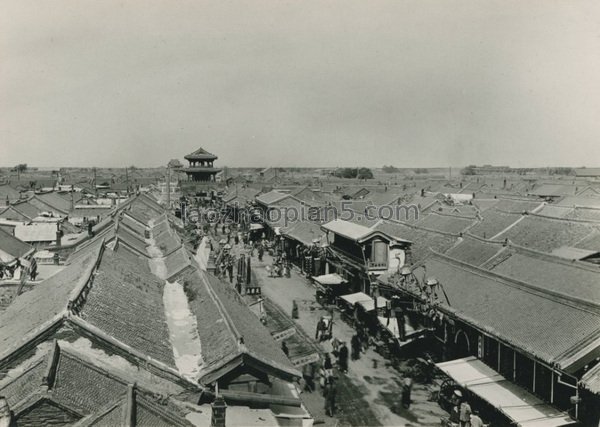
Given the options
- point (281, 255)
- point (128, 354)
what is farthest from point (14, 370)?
point (281, 255)

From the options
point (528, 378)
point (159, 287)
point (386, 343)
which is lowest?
point (386, 343)

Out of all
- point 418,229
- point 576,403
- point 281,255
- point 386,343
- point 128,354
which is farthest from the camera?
point 281,255

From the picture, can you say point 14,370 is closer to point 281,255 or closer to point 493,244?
point 493,244

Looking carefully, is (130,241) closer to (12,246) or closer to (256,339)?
(12,246)

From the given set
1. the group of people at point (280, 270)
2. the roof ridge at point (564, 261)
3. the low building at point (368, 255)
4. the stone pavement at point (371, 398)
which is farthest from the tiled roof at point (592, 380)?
the group of people at point (280, 270)

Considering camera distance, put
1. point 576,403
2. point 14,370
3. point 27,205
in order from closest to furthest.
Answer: point 14,370 < point 576,403 < point 27,205

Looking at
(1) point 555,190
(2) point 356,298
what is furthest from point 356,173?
(2) point 356,298
